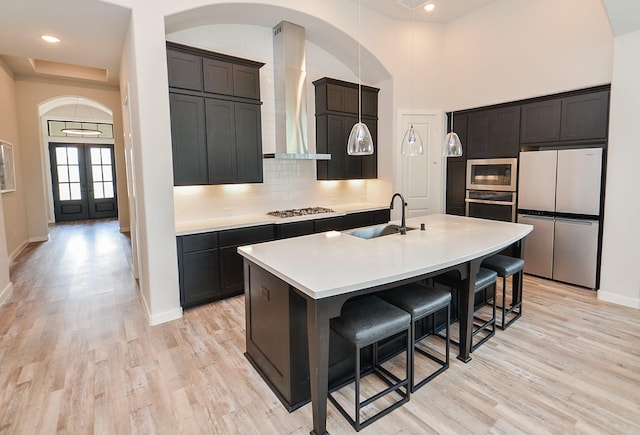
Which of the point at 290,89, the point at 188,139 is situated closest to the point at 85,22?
the point at 188,139

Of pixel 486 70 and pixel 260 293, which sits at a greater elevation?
pixel 486 70

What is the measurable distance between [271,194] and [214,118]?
4.57 ft

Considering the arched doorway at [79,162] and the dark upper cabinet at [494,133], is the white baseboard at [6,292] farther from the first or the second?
the arched doorway at [79,162]

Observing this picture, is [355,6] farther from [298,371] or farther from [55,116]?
[55,116]

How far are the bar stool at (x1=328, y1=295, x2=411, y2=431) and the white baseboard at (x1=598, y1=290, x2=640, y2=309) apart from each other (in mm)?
2972

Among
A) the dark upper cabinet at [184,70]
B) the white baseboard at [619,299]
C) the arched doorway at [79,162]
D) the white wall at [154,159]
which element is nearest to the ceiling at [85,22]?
the white wall at [154,159]

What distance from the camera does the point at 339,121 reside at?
197 inches

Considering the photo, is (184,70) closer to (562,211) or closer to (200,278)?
(200,278)

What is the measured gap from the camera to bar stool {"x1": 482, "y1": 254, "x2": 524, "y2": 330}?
3.02 meters

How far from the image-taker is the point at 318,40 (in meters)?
4.84

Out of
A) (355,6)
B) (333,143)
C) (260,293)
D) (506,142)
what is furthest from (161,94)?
(506,142)

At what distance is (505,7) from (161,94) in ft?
15.2

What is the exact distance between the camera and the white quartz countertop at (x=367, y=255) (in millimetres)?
1819

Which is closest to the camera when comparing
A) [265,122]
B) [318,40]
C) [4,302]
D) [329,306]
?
[329,306]
